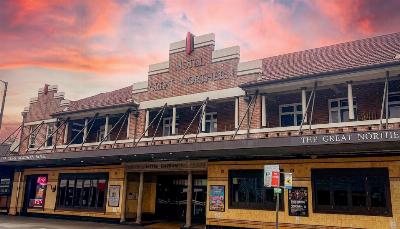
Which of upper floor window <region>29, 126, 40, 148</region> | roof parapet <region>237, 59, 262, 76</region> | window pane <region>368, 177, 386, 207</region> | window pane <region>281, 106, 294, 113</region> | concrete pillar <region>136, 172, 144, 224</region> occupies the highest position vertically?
roof parapet <region>237, 59, 262, 76</region>

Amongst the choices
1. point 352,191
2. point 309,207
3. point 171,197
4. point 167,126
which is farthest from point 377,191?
point 167,126

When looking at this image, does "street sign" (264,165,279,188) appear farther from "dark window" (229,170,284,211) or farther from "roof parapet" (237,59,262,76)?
"roof parapet" (237,59,262,76)

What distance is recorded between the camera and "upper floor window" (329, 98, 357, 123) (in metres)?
17.6

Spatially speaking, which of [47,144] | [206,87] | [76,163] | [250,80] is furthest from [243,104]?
[47,144]

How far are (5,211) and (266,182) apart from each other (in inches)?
951

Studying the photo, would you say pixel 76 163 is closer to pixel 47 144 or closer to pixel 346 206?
pixel 47 144

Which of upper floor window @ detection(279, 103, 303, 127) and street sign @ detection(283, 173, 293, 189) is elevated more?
upper floor window @ detection(279, 103, 303, 127)

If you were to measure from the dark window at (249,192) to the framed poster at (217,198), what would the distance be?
1.39ft

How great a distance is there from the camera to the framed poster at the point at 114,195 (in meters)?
22.0

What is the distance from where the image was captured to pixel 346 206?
48.2ft

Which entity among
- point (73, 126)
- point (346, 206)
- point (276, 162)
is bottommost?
point (346, 206)

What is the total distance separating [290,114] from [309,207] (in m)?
5.40

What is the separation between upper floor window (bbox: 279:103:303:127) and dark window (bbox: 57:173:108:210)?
11748 mm

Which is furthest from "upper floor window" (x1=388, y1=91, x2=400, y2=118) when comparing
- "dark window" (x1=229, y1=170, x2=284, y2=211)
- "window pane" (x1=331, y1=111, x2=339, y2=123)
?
"dark window" (x1=229, y1=170, x2=284, y2=211)
